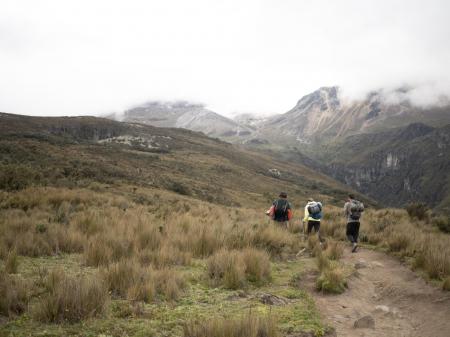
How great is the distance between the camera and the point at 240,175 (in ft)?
235

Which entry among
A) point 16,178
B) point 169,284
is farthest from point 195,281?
point 16,178

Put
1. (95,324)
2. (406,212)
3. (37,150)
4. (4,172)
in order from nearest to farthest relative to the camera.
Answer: (95,324) → (4,172) → (406,212) → (37,150)

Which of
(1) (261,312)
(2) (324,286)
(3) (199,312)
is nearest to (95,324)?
(3) (199,312)

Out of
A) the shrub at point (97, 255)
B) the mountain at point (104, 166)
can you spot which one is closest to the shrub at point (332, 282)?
the shrub at point (97, 255)

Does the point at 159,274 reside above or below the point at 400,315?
above

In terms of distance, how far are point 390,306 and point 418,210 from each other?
56.5ft

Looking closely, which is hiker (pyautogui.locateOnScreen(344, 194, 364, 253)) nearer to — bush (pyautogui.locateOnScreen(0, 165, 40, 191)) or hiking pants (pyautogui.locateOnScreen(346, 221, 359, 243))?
hiking pants (pyautogui.locateOnScreen(346, 221, 359, 243))

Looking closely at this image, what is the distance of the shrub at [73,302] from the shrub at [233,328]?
1398 millimetres

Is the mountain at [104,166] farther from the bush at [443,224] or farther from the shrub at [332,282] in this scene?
the bush at [443,224]

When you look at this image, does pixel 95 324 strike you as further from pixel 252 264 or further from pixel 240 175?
pixel 240 175

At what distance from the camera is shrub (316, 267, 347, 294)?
7730 mm

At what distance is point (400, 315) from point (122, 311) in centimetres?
506

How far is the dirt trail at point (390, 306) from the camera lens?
583cm

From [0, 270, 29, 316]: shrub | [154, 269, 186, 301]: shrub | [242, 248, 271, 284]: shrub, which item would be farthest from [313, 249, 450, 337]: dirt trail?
[0, 270, 29, 316]: shrub
